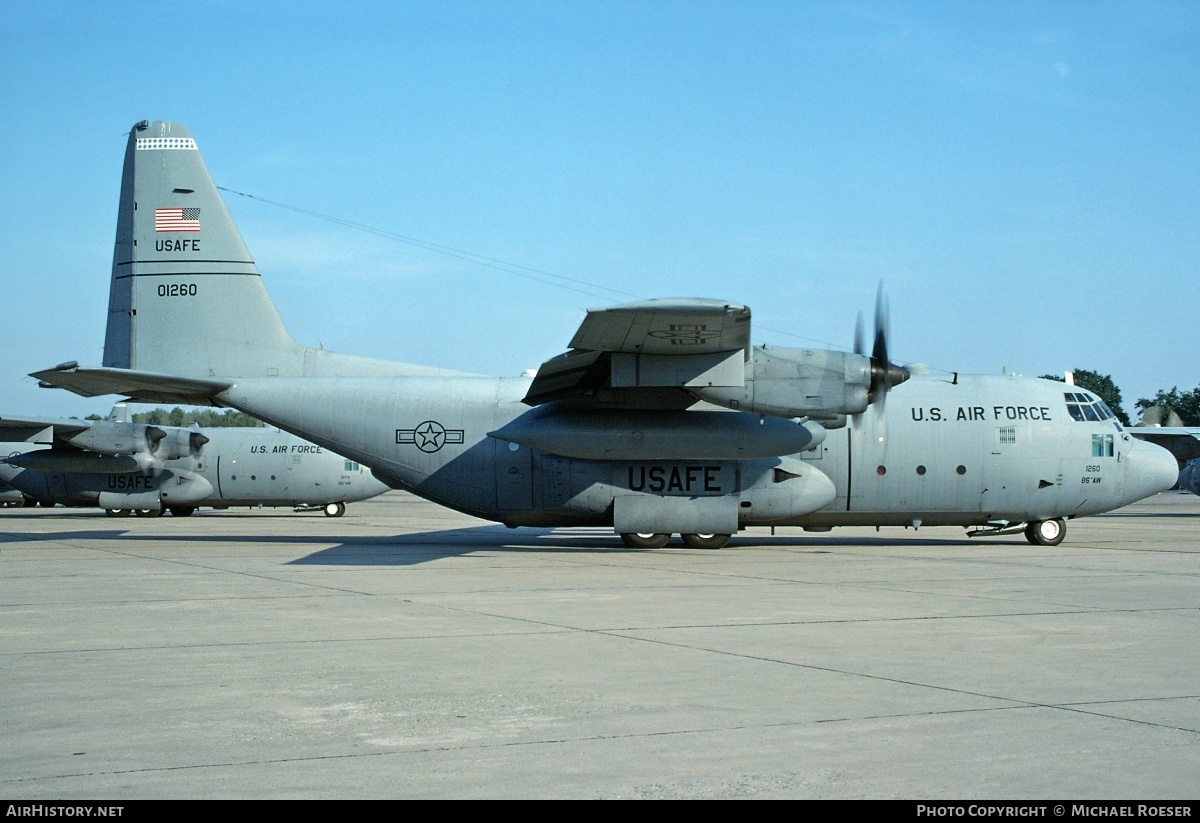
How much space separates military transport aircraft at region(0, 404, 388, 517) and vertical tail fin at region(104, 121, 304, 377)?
720 inches

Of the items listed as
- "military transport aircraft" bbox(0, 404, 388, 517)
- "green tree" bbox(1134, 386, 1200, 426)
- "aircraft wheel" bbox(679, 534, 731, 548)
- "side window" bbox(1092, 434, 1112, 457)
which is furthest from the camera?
"green tree" bbox(1134, 386, 1200, 426)

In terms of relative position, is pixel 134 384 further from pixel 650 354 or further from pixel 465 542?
pixel 650 354

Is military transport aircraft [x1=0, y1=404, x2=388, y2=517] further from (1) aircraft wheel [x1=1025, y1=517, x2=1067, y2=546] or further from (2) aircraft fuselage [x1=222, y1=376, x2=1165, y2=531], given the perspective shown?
(1) aircraft wheel [x1=1025, y1=517, x2=1067, y2=546]

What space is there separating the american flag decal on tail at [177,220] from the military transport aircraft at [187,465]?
1856 centimetres

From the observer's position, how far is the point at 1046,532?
22.2m

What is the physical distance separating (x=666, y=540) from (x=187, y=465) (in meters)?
25.4

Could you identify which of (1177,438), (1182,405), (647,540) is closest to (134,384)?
(647,540)

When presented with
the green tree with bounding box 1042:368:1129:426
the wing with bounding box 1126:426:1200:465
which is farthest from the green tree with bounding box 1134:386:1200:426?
the wing with bounding box 1126:426:1200:465

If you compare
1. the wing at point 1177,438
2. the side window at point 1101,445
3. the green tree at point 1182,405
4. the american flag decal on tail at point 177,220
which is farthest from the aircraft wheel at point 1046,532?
the green tree at point 1182,405

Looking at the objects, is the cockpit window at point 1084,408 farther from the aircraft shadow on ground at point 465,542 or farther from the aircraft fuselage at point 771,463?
the aircraft shadow on ground at point 465,542

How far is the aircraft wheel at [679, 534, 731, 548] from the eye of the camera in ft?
68.8

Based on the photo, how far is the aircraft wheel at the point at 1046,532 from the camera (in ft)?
72.7

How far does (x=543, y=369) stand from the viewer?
18.9 meters

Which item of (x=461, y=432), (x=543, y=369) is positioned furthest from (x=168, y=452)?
(x=543, y=369)
